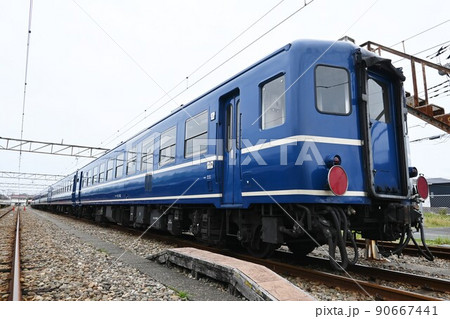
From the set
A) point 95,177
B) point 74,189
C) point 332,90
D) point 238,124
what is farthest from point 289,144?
point 74,189

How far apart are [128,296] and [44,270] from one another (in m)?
2.13

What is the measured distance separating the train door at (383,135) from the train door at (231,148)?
2.10 m

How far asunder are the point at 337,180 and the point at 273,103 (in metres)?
1.55

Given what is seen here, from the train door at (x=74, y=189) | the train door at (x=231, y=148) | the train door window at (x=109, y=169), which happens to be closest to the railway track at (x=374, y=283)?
the train door at (x=231, y=148)

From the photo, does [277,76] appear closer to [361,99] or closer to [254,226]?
[361,99]

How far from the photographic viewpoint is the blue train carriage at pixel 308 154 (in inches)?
179

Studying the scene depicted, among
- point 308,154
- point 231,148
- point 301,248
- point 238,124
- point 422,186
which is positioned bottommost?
point 301,248

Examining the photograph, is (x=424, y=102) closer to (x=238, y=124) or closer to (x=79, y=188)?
(x=238, y=124)

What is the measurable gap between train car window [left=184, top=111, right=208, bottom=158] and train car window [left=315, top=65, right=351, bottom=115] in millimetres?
2605

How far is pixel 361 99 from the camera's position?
496 centimetres

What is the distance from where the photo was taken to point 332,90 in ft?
16.3

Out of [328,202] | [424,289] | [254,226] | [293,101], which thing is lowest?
[424,289]
